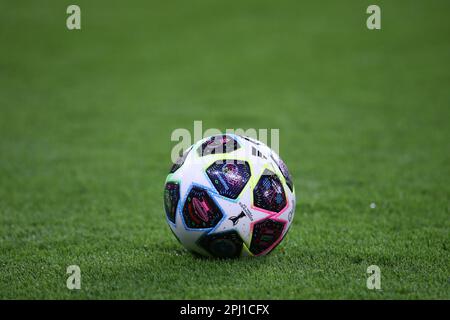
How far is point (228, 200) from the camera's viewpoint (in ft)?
16.4

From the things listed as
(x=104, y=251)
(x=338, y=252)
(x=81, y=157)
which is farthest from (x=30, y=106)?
(x=338, y=252)

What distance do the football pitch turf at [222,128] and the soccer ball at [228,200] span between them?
0.24 metres

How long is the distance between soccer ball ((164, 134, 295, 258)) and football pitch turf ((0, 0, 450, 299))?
0.79 ft

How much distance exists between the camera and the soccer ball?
501cm

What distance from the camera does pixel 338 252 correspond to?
18.2 feet

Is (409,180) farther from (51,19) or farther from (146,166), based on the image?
(51,19)

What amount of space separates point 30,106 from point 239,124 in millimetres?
4870

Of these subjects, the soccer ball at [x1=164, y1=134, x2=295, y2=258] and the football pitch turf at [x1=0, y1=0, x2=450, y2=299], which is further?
the football pitch turf at [x1=0, y1=0, x2=450, y2=299]

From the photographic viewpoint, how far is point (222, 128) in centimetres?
1171

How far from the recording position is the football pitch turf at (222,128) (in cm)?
512

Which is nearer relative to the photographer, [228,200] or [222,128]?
[228,200]

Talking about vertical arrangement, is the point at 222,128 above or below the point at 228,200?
above

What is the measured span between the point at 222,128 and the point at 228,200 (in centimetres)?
678
